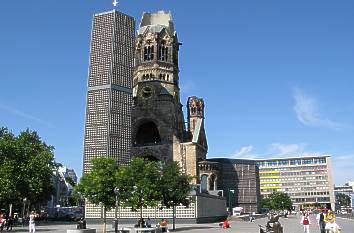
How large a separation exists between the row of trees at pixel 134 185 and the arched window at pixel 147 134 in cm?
5607

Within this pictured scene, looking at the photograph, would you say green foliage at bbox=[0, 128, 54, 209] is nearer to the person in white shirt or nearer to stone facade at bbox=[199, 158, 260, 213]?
the person in white shirt

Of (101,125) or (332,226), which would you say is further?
(101,125)

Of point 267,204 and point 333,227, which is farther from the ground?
point 333,227

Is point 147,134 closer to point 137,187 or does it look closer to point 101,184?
point 137,187

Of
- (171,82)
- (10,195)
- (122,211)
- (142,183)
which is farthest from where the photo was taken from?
(171,82)

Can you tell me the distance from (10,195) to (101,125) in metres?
31.6

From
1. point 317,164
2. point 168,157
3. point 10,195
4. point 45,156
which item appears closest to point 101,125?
point 168,157

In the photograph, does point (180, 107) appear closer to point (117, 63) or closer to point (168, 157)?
point (168, 157)

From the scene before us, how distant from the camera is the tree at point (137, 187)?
128 ft

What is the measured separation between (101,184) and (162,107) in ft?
189

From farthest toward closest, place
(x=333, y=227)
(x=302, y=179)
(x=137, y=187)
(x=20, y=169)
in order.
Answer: (x=302, y=179) < (x=20, y=169) < (x=137, y=187) < (x=333, y=227)

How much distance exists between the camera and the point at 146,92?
97.8 m

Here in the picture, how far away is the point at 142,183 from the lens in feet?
129

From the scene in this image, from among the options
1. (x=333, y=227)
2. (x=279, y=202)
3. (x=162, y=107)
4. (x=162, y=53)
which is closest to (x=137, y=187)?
(x=333, y=227)
